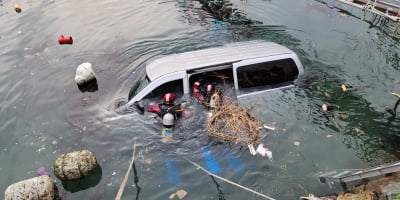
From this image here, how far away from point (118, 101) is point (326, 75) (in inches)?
292

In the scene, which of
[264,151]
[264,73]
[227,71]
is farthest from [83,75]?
[264,151]

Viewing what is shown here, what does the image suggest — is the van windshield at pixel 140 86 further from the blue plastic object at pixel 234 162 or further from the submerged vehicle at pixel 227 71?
the blue plastic object at pixel 234 162

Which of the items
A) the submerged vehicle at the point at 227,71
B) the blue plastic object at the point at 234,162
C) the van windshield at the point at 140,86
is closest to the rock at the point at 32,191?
the submerged vehicle at the point at 227,71

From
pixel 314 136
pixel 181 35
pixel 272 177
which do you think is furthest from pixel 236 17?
pixel 272 177

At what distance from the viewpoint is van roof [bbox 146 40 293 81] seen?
896 cm

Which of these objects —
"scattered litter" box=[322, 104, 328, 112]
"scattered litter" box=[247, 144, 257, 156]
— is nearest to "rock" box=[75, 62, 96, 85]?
"scattered litter" box=[247, 144, 257, 156]

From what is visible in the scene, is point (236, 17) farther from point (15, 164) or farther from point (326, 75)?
point (15, 164)

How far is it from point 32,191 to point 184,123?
162 inches

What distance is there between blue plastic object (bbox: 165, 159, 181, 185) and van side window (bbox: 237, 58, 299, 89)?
3113mm

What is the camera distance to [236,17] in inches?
623

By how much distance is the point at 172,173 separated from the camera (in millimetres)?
8141

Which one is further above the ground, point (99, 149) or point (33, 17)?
point (33, 17)

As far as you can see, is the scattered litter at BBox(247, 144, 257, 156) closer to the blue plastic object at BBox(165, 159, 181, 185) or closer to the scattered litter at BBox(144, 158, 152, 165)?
the blue plastic object at BBox(165, 159, 181, 185)

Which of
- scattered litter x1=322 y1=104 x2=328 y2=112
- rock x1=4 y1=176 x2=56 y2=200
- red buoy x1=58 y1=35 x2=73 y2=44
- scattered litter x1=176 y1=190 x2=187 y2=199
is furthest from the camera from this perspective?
red buoy x1=58 y1=35 x2=73 y2=44
